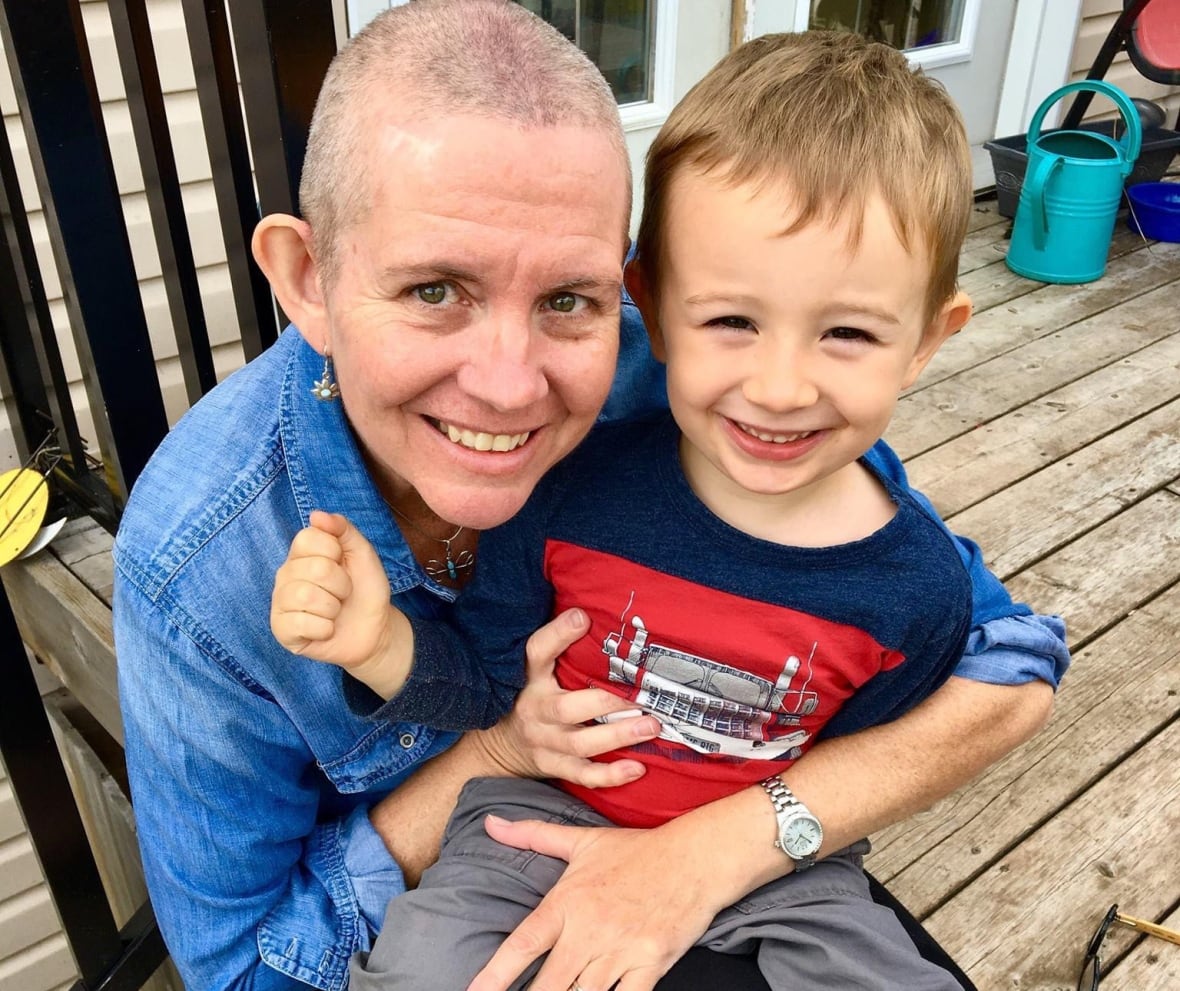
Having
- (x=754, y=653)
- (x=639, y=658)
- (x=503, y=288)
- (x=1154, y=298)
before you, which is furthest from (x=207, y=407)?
(x=1154, y=298)

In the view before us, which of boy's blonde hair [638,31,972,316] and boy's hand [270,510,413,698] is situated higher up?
boy's blonde hair [638,31,972,316]

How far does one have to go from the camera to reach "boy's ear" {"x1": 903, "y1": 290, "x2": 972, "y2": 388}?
1126 mm

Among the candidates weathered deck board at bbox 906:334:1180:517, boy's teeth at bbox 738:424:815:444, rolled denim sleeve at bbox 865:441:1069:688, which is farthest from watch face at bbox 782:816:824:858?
weathered deck board at bbox 906:334:1180:517

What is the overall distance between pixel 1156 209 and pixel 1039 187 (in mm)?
874

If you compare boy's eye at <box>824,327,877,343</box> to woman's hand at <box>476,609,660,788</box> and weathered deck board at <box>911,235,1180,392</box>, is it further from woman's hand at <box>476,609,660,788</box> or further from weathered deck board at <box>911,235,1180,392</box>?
weathered deck board at <box>911,235,1180,392</box>

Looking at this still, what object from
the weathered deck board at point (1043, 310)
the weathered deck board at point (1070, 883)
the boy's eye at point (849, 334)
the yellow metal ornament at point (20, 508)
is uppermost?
the boy's eye at point (849, 334)

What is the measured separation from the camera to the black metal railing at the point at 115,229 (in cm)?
124

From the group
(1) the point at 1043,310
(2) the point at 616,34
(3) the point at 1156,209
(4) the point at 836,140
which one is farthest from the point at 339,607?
(3) the point at 1156,209

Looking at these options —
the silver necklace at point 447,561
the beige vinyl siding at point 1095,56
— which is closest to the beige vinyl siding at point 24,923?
the silver necklace at point 447,561

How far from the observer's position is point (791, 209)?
3.31ft

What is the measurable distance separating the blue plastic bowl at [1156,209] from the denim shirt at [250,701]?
11.8ft

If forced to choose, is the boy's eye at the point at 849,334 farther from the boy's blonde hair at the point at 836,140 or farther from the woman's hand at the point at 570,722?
the woman's hand at the point at 570,722

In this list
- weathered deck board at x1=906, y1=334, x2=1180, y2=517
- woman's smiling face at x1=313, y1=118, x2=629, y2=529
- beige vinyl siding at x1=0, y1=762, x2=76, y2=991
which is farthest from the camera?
beige vinyl siding at x1=0, y1=762, x2=76, y2=991

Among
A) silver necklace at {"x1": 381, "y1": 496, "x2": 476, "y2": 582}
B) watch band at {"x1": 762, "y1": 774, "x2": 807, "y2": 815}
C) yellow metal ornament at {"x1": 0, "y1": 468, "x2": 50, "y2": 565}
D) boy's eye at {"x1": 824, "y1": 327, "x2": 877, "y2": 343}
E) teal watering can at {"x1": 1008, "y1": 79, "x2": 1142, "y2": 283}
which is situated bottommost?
teal watering can at {"x1": 1008, "y1": 79, "x2": 1142, "y2": 283}
